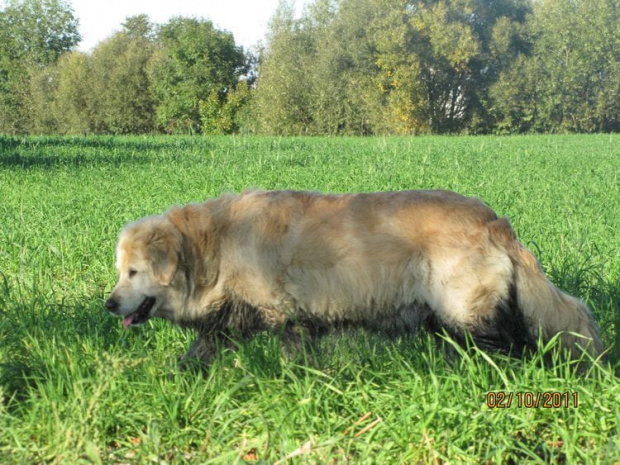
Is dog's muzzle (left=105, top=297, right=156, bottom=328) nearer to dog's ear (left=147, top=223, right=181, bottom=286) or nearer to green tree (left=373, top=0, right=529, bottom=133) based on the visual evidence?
dog's ear (left=147, top=223, right=181, bottom=286)

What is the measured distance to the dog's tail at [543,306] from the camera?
361cm

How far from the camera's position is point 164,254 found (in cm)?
405

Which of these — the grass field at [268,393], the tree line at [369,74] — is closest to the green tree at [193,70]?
the tree line at [369,74]

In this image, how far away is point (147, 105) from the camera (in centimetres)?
6141

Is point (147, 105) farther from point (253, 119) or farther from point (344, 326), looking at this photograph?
point (344, 326)

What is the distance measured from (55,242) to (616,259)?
5.09 metres

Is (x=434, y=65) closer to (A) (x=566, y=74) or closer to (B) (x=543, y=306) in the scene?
(A) (x=566, y=74)

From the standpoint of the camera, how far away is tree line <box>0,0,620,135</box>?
50594 millimetres

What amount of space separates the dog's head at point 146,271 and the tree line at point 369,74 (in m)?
43.0

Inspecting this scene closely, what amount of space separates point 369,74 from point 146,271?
4873cm

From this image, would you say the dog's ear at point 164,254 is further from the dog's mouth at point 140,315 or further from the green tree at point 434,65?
the green tree at point 434,65
